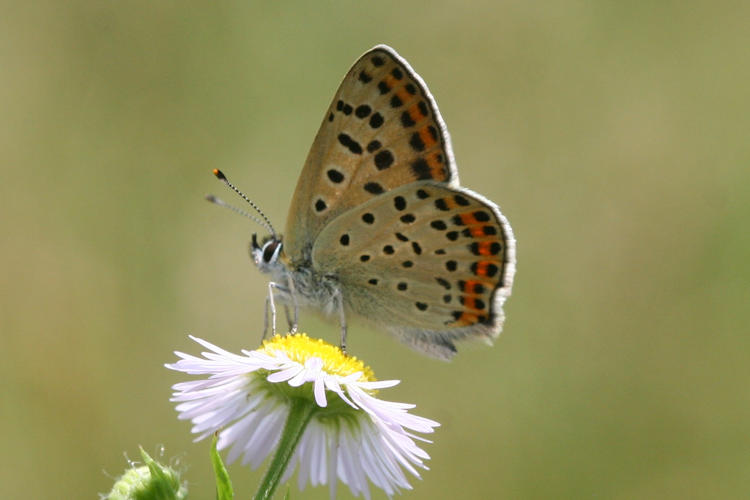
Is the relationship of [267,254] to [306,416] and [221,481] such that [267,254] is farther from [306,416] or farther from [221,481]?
[221,481]

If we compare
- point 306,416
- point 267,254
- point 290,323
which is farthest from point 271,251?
point 306,416

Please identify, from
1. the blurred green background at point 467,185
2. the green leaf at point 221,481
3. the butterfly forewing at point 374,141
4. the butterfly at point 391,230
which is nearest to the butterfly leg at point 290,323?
the butterfly at point 391,230

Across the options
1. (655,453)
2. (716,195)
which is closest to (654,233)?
(716,195)

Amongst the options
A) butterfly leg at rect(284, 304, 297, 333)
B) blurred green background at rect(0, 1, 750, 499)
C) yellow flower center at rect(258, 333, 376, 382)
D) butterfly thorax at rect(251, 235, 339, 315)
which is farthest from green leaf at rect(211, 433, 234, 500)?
blurred green background at rect(0, 1, 750, 499)

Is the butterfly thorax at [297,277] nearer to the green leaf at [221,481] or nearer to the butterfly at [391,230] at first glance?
the butterfly at [391,230]

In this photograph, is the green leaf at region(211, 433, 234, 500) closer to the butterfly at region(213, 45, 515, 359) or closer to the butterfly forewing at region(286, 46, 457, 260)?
the butterfly at region(213, 45, 515, 359)

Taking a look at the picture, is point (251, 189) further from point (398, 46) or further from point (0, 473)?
point (0, 473)
